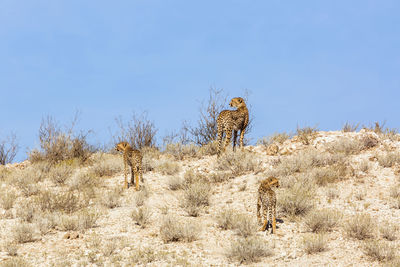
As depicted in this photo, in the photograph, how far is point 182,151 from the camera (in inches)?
651

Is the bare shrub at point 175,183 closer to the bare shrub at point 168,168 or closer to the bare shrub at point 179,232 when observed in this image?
the bare shrub at point 168,168

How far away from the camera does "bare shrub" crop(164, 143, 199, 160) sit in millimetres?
16359

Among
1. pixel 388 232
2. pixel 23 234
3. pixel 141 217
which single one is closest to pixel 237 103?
pixel 141 217

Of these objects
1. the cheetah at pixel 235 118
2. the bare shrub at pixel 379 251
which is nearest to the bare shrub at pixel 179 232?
the bare shrub at pixel 379 251

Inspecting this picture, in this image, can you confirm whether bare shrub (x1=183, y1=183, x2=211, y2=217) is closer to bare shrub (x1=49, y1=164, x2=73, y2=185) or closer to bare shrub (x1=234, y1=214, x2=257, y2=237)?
bare shrub (x1=234, y1=214, x2=257, y2=237)

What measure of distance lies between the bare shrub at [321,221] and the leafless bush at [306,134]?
6983 mm

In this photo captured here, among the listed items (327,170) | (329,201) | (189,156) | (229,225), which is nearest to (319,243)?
(229,225)

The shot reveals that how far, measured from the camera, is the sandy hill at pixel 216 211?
8.06 m

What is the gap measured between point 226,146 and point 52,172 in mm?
5695

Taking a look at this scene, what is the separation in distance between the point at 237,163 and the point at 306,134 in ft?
14.5

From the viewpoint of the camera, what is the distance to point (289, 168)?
13.2 m

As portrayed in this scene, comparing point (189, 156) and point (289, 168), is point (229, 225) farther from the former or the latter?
point (189, 156)

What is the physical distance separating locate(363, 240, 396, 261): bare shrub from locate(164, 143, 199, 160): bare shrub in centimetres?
906

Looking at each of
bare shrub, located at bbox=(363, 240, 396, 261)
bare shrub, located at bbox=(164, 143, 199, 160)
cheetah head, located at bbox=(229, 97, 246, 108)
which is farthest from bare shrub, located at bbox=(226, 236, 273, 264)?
bare shrub, located at bbox=(164, 143, 199, 160)
